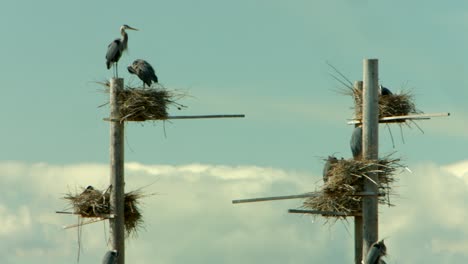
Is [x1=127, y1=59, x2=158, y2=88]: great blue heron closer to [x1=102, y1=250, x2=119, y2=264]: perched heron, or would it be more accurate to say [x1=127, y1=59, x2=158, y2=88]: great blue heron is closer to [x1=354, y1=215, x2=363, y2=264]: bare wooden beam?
[x1=102, y1=250, x2=119, y2=264]: perched heron

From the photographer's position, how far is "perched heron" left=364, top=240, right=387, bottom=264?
1783 cm

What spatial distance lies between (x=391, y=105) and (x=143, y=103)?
3896 mm

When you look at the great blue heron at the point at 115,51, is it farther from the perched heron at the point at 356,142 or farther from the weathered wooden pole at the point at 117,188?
the perched heron at the point at 356,142

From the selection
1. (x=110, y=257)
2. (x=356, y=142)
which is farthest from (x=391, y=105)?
(x=110, y=257)

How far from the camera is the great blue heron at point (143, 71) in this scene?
71.8 feet

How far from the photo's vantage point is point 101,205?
20406 mm

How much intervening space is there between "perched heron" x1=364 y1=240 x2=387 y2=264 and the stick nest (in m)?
4.49

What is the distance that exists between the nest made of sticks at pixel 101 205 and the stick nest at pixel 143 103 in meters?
1.20

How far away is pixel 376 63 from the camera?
18.7 m

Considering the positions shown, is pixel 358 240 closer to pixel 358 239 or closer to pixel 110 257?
pixel 358 239

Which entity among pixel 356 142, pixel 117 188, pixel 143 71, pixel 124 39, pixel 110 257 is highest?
pixel 124 39

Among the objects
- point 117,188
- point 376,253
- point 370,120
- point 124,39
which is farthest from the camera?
point 124,39

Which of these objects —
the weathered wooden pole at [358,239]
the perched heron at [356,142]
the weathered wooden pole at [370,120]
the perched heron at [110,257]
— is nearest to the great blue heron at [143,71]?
the perched heron at [110,257]

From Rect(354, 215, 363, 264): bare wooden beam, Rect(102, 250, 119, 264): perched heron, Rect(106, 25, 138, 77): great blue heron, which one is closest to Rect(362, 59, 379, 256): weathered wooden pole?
Rect(354, 215, 363, 264): bare wooden beam
